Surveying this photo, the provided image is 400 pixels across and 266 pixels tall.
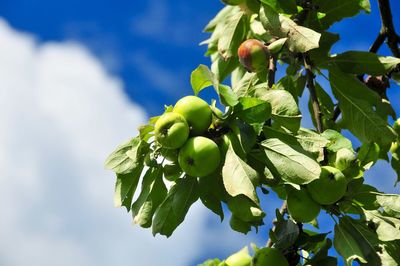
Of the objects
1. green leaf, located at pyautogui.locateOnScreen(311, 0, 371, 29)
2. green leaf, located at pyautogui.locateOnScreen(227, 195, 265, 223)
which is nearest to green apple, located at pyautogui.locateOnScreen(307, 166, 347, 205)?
green leaf, located at pyautogui.locateOnScreen(227, 195, 265, 223)

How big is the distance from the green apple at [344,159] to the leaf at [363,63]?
78 cm

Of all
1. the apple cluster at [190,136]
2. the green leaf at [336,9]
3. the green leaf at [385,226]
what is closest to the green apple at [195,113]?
the apple cluster at [190,136]

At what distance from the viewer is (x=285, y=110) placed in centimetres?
234

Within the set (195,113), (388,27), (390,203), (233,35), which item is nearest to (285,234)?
(390,203)

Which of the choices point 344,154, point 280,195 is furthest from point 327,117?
point 344,154

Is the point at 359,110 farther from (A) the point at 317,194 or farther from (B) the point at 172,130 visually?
(B) the point at 172,130

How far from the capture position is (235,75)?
390cm

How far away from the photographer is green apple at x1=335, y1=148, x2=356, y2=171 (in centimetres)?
250

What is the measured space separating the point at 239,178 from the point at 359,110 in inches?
42.7

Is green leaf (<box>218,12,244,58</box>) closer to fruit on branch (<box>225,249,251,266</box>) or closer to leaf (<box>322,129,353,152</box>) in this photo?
leaf (<box>322,129,353,152</box>)

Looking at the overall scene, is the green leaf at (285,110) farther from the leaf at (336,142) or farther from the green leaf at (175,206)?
the green leaf at (175,206)

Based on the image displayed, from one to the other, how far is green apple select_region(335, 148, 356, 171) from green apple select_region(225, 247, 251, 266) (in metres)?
0.54

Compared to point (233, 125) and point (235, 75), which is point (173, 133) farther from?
point (235, 75)

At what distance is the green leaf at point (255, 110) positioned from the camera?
7.59ft
